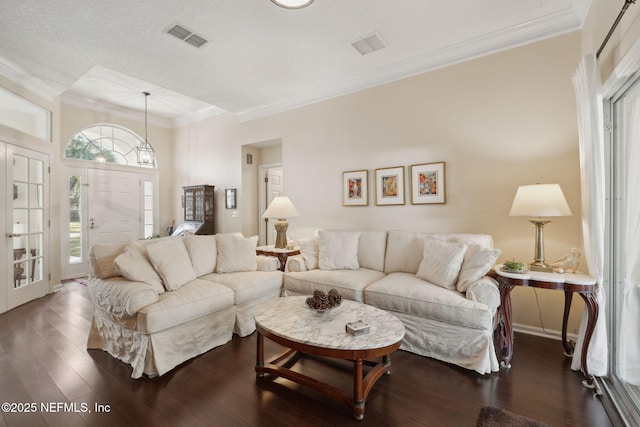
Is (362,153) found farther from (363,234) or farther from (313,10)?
(313,10)

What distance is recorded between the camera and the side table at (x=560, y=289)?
7.06 ft

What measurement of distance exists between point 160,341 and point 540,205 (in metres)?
3.27

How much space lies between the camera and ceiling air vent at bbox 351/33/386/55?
10.3 ft

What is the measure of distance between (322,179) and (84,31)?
10.4ft

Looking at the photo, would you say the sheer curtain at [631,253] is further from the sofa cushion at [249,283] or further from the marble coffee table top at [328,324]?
the sofa cushion at [249,283]

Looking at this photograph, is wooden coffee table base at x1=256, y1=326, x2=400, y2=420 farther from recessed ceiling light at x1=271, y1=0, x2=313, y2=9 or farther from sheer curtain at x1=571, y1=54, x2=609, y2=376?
recessed ceiling light at x1=271, y1=0, x2=313, y2=9

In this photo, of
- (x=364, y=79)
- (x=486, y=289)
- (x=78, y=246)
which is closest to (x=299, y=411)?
(x=486, y=289)

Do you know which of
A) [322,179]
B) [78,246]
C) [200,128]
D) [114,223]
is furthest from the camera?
[200,128]

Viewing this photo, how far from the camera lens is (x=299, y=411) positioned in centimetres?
184

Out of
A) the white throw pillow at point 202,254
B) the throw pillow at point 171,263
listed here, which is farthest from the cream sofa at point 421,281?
the throw pillow at point 171,263

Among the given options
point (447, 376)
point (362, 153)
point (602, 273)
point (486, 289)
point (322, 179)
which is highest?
point (362, 153)

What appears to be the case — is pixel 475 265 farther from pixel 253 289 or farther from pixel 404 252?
pixel 253 289

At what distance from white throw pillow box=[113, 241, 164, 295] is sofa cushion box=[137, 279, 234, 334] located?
7.1 inches

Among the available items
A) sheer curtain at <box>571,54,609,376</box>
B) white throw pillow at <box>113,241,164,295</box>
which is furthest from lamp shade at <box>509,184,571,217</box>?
white throw pillow at <box>113,241,164,295</box>
